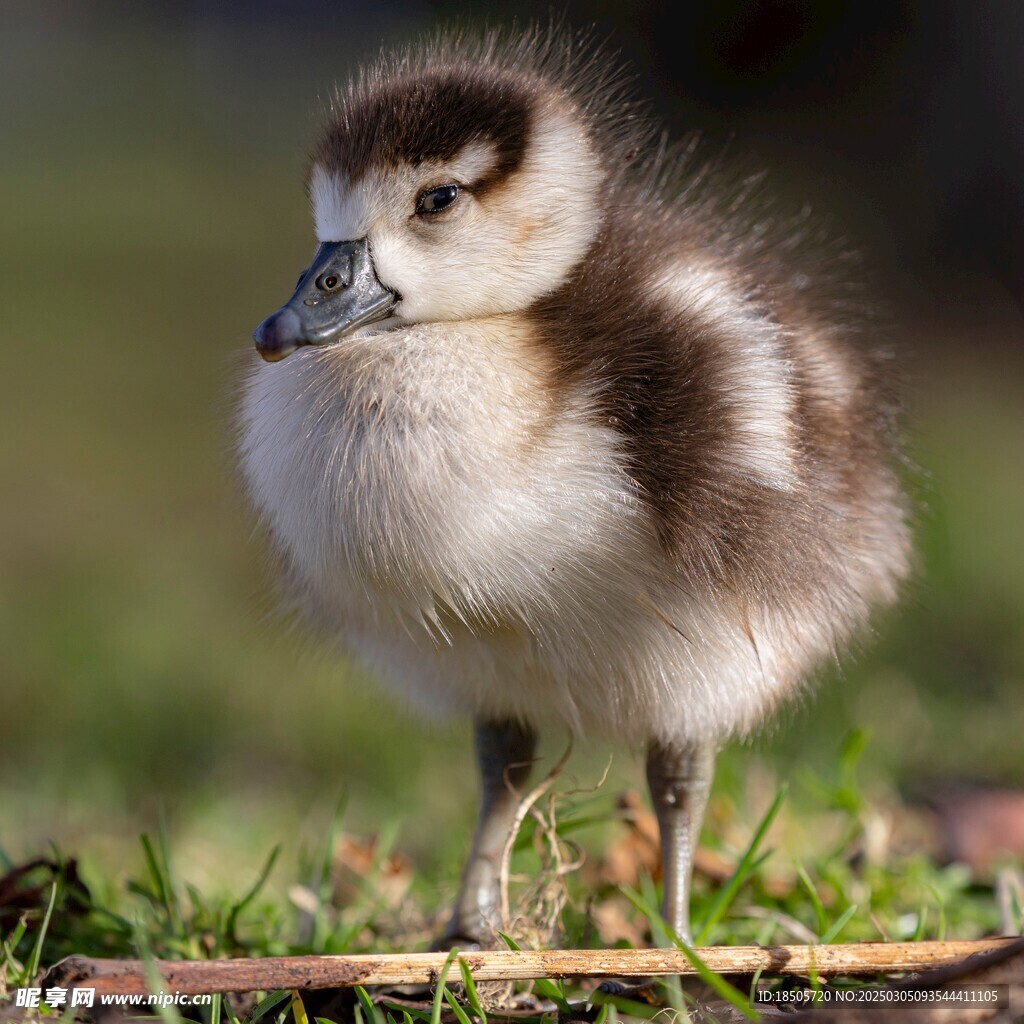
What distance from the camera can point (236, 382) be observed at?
6.93ft

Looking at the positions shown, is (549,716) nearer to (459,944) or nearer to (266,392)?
(459,944)

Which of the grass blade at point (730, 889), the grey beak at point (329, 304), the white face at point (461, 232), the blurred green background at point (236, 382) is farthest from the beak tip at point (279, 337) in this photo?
the grass blade at point (730, 889)

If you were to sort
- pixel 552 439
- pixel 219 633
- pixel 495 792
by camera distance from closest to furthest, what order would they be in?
pixel 552 439, pixel 495 792, pixel 219 633

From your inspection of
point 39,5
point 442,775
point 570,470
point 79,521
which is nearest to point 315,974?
point 570,470

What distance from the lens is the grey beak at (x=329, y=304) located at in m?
1.72

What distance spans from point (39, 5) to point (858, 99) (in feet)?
17.2

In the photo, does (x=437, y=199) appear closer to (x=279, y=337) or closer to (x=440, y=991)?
(x=279, y=337)

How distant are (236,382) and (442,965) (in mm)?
972

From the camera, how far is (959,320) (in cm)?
673

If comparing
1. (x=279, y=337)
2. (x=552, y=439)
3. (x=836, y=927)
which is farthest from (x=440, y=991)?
(x=279, y=337)

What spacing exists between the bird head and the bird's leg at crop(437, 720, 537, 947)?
731 millimetres

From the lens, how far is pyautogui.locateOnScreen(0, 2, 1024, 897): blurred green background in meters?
3.19

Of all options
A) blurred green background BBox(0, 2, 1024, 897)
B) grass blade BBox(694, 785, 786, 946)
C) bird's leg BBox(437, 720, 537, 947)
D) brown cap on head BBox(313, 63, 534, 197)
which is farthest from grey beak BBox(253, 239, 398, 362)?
grass blade BBox(694, 785, 786, 946)

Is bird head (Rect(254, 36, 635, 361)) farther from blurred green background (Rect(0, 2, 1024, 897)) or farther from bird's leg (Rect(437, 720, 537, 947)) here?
bird's leg (Rect(437, 720, 537, 947))
